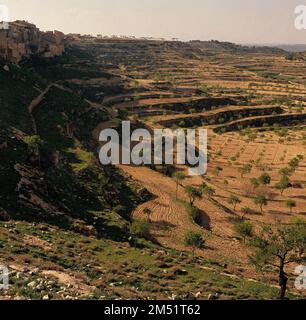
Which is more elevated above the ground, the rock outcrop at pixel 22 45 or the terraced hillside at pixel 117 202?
the rock outcrop at pixel 22 45

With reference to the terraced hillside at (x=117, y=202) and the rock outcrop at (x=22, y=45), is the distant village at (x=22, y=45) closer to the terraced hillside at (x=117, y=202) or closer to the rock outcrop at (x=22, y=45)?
the rock outcrop at (x=22, y=45)

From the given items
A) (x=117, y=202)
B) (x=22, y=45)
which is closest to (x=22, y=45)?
(x=22, y=45)

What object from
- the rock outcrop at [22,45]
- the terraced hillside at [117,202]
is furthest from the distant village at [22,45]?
the terraced hillside at [117,202]

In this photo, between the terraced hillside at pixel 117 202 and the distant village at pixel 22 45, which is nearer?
the terraced hillside at pixel 117 202

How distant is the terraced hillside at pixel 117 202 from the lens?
74.3 feet

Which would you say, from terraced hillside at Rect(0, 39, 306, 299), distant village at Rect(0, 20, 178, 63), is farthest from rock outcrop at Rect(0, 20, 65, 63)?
terraced hillside at Rect(0, 39, 306, 299)

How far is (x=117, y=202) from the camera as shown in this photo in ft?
135

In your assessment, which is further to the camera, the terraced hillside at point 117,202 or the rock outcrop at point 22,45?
the rock outcrop at point 22,45

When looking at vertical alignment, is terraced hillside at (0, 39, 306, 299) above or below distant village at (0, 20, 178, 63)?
below

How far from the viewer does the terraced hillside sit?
2263cm

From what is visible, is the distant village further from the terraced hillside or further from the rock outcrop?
the terraced hillside

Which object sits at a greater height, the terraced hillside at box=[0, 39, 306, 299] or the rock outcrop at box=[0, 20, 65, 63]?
the rock outcrop at box=[0, 20, 65, 63]

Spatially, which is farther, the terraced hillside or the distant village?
the distant village
